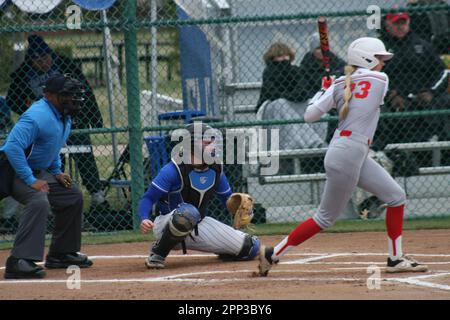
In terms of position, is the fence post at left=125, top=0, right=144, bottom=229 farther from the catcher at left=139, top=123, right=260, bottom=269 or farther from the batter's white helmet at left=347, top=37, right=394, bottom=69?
the batter's white helmet at left=347, top=37, right=394, bottom=69

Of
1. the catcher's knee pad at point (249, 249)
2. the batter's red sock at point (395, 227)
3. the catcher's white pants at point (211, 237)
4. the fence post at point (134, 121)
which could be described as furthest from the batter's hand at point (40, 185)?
the fence post at point (134, 121)

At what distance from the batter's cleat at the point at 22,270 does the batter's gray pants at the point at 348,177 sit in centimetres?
207

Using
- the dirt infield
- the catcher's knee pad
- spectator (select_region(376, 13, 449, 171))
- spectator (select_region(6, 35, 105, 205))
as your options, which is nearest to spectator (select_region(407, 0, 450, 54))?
spectator (select_region(376, 13, 449, 171))

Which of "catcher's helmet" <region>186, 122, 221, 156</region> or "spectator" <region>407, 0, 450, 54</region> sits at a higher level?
"spectator" <region>407, 0, 450, 54</region>

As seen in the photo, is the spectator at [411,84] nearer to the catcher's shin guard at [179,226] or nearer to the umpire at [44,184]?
the catcher's shin guard at [179,226]

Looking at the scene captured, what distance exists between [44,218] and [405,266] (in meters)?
2.59

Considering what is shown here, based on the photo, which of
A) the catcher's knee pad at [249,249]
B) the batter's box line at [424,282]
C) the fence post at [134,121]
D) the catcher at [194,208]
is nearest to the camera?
the batter's box line at [424,282]

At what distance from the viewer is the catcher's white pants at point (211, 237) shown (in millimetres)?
7773

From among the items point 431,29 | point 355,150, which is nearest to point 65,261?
point 355,150

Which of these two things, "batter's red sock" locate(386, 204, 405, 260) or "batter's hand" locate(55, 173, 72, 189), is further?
"batter's hand" locate(55, 173, 72, 189)

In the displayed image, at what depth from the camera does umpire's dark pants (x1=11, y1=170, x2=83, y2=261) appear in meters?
7.32

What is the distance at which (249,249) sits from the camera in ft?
25.9

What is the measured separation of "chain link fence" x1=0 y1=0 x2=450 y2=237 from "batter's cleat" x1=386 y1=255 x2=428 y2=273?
10.3ft

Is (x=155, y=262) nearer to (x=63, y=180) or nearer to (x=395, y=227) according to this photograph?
(x=63, y=180)
